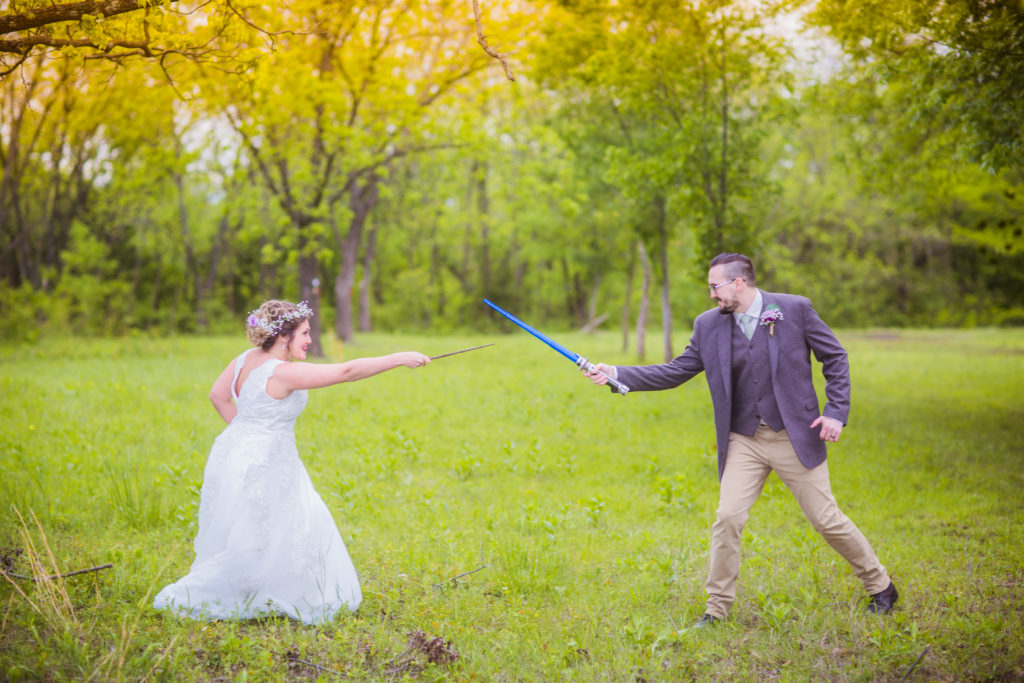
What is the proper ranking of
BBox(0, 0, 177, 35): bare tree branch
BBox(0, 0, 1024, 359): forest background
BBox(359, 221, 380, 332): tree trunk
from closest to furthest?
BBox(0, 0, 177, 35): bare tree branch → BBox(0, 0, 1024, 359): forest background → BBox(359, 221, 380, 332): tree trunk

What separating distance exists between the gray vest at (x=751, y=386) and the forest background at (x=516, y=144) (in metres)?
2.54

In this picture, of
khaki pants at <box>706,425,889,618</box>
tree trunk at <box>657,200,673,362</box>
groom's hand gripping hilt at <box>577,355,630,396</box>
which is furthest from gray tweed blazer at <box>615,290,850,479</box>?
tree trunk at <box>657,200,673,362</box>

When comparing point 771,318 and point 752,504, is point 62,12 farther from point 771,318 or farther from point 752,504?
point 752,504

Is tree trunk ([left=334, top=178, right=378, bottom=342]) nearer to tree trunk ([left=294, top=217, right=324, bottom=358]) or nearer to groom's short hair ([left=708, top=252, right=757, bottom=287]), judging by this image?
tree trunk ([left=294, top=217, right=324, bottom=358])

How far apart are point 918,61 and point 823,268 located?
4040 cm

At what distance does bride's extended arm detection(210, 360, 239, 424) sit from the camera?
17.4 feet

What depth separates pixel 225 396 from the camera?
5426 millimetres

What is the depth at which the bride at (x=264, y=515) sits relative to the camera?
16.6 ft

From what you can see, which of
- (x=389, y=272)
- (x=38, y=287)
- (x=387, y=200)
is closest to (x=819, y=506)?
(x=38, y=287)

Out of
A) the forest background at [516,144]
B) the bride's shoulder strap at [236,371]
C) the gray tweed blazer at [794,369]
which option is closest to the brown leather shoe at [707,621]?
the gray tweed blazer at [794,369]

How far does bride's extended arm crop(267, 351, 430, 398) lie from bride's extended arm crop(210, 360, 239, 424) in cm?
42

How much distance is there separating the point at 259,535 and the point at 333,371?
1.31 meters

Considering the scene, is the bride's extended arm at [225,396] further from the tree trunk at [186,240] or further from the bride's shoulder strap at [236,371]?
the tree trunk at [186,240]

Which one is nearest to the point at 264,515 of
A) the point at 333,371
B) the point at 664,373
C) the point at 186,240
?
the point at 333,371
